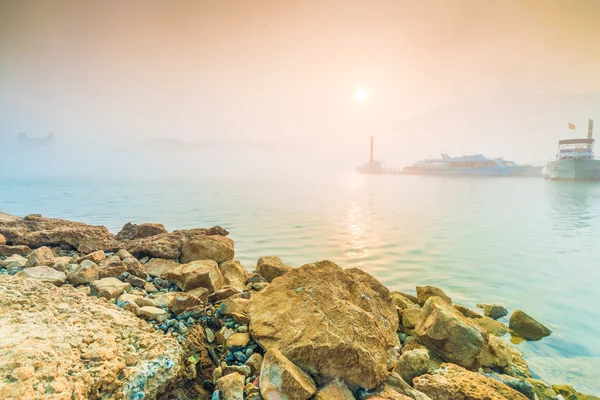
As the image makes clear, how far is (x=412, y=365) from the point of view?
3.09m

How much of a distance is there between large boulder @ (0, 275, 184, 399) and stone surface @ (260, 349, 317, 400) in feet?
2.48

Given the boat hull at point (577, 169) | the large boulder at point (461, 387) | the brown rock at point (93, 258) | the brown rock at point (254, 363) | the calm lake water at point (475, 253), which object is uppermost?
the boat hull at point (577, 169)

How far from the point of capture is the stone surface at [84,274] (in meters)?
3.87

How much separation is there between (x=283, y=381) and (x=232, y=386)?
16.6 inches

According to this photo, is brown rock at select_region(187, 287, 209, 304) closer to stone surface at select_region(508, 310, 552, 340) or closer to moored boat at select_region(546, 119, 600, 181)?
stone surface at select_region(508, 310, 552, 340)

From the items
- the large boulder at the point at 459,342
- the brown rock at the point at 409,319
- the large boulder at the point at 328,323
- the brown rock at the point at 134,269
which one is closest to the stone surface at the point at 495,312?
the large boulder at the point at 459,342

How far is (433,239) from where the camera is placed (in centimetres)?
1257

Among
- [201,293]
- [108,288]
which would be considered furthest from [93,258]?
[201,293]

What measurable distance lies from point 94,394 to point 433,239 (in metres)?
12.7

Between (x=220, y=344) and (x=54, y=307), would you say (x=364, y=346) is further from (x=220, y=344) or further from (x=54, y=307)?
(x=54, y=307)

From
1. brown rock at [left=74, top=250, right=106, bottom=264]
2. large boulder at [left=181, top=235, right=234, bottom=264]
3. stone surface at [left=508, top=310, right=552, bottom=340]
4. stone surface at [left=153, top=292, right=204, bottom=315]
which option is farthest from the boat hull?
brown rock at [left=74, top=250, right=106, bottom=264]

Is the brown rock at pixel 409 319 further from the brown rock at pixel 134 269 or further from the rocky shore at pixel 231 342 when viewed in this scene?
the brown rock at pixel 134 269

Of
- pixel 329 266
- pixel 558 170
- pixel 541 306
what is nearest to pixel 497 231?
pixel 541 306

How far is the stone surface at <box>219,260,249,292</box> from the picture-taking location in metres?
4.71
